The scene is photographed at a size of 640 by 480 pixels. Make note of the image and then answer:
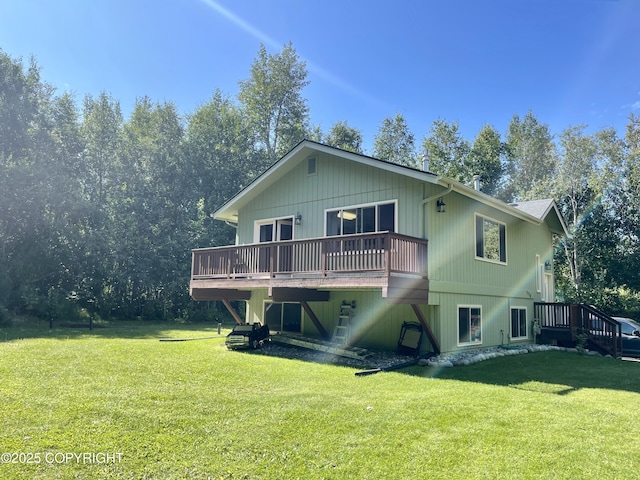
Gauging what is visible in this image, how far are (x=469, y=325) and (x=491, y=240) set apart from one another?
113 inches

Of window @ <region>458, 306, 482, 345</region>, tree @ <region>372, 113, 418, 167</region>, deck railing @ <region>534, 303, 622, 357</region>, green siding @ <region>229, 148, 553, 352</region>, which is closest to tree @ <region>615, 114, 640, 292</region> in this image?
deck railing @ <region>534, 303, 622, 357</region>

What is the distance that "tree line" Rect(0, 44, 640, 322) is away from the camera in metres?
21.0

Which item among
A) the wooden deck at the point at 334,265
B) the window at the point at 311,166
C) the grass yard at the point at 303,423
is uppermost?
the window at the point at 311,166

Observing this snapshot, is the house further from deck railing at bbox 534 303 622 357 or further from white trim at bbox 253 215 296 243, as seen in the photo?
deck railing at bbox 534 303 622 357

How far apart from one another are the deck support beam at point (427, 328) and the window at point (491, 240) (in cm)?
321

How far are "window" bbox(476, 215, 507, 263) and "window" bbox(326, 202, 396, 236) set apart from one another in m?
2.98

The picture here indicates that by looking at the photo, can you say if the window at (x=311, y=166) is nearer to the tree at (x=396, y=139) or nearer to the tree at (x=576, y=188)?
the tree at (x=576, y=188)

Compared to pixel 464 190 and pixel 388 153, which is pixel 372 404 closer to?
pixel 464 190

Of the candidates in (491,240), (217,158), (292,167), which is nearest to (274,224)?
(292,167)

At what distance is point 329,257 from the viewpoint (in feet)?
33.9

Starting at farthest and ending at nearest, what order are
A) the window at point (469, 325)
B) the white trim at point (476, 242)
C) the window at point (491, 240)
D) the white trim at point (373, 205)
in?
the window at point (491, 240) < the white trim at point (476, 242) < the window at point (469, 325) < the white trim at point (373, 205)

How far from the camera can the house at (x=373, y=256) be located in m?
10.1

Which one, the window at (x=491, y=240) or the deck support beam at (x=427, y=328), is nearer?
the deck support beam at (x=427, y=328)

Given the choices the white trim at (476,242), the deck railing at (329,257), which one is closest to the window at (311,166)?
the deck railing at (329,257)
